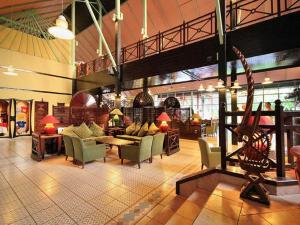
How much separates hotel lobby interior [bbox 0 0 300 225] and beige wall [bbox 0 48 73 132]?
56 mm

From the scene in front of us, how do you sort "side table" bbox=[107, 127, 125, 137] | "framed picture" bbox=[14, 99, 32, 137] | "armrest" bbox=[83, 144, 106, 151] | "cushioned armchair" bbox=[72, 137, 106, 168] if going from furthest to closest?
"framed picture" bbox=[14, 99, 32, 137] < "side table" bbox=[107, 127, 125, 137] < "armrest" bbox=[83, 144, 106, 151] < "cushioned armchair" bbox=[72, 137, 106, 168]

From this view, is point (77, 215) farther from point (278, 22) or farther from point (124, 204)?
point (278, 22)

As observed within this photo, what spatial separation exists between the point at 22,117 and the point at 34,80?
222cm

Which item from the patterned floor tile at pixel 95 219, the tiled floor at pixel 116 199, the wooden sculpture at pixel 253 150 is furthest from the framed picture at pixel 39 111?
the wooden sculpture at pixel 253 150

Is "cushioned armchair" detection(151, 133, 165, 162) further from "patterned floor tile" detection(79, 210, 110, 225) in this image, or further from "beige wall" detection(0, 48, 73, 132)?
"beige wall" detection(0, 48, 73, 132)

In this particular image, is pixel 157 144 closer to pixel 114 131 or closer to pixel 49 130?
pixel 114 131

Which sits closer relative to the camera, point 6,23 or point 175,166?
point 175,166

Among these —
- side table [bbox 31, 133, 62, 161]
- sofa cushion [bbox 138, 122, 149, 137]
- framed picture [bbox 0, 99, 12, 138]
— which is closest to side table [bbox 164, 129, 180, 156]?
sofa cushion [bbox 138, 122, 149, 137]

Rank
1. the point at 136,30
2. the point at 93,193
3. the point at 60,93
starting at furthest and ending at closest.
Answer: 1. the point at 60,93
2. the point at 136,30
3. the point at 93,193

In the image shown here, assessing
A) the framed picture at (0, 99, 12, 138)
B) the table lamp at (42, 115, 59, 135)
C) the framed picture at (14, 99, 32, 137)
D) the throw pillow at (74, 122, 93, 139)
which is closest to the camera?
the table lamp at (42, 115, 59, 135)

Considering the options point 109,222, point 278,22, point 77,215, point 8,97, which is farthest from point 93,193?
point 8,97

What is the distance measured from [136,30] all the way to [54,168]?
29.0 ft

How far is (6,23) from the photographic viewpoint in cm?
922

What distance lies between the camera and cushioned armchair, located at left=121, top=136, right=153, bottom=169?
171 inches
